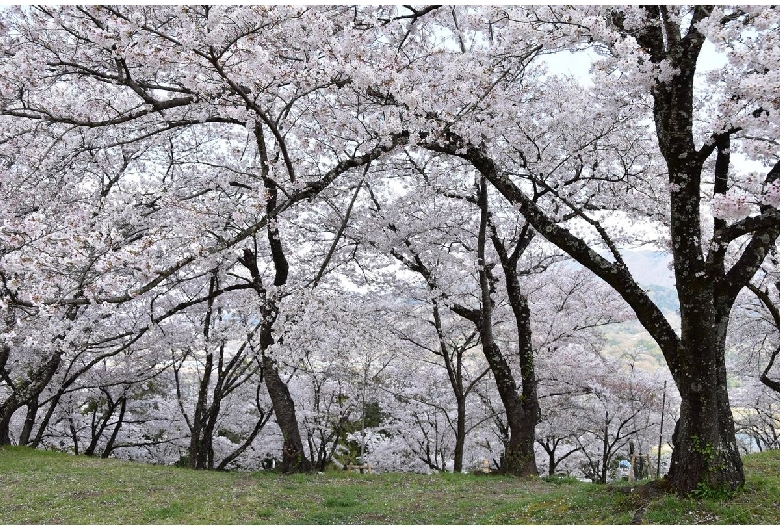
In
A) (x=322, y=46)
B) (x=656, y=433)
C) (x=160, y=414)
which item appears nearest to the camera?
(x=322, y=46)

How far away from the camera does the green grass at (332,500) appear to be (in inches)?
252

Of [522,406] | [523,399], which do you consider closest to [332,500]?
[522,406]

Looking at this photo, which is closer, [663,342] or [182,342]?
[663,342]

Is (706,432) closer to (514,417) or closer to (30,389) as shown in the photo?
(514,417)

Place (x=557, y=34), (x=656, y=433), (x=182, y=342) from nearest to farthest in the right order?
(x=557, y=34)
(x=182, y=342)
(x=656, y=433)

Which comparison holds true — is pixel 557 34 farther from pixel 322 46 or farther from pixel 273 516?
pixel 273 516

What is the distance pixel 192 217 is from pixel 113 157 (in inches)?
302

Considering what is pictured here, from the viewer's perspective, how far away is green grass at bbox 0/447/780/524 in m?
6.41

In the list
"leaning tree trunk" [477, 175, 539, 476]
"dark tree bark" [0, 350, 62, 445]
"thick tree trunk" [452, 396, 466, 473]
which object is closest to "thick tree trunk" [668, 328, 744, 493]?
"leaning tree trunk" [477, 175, 539, 476]

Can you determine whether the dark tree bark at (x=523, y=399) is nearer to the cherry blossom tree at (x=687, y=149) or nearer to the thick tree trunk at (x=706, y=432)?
the cherry blossom tree at (x=687, y=149)

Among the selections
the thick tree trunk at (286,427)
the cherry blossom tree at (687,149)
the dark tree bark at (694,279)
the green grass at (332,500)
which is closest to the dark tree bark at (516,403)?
the green grass at (332,500)

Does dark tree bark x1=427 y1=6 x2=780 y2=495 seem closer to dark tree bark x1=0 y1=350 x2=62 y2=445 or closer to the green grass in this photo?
the green grass

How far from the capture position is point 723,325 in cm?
682

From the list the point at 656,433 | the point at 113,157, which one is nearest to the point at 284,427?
the point at 113,157
